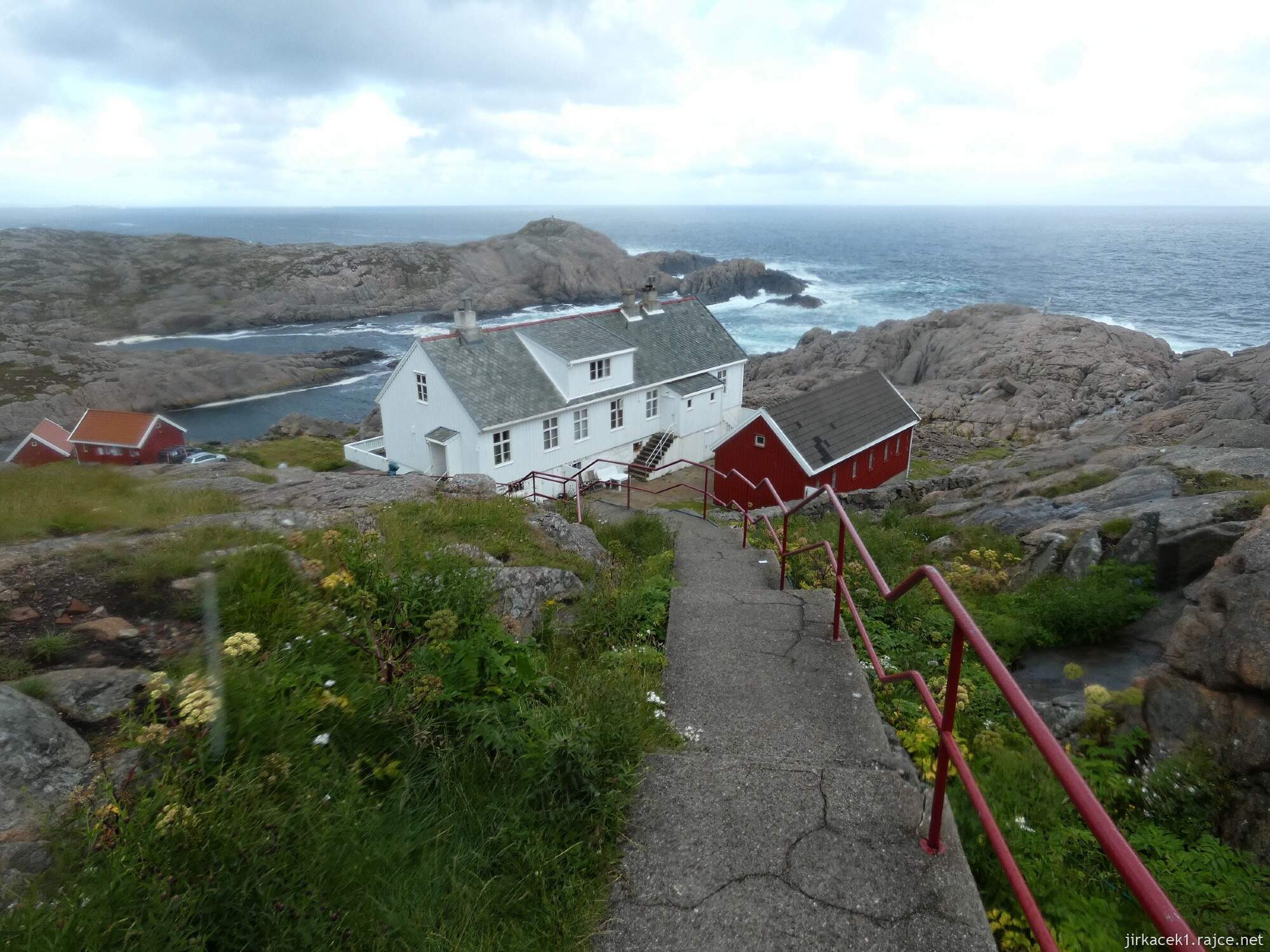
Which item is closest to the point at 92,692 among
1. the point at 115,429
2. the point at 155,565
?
the point at 155,565

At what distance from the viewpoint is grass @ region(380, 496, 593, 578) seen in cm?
778

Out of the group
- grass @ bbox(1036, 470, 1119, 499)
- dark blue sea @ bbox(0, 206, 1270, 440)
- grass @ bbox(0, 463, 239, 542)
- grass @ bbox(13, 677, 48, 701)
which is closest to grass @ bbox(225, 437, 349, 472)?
dark blue sea @ bbox(0, 206, 1270, 440)

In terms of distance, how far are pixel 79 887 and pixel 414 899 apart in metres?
1.16

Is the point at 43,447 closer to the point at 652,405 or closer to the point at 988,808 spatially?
the point at 652,405

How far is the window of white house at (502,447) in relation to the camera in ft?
81.7

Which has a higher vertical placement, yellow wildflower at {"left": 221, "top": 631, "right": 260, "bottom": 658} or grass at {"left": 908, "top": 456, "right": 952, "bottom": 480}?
yellow wildflower at {"left": 221, "top": 631, "right": 260, "bottom": 658}

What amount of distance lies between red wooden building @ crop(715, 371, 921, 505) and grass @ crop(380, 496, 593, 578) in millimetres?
12279

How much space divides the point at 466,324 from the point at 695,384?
35.3 ft

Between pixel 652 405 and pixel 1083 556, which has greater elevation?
pixel 1083 556

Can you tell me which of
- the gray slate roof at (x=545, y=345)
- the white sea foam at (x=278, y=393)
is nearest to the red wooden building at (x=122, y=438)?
the gray slate roof at (x=545, y=345)

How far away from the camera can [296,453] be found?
116 feet

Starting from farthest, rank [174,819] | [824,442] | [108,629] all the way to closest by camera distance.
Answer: [824,442]
[108,629]
[174,819]

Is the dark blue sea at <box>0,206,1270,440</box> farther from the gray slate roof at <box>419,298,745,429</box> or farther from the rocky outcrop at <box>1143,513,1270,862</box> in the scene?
the rocky outcrop at <box>1143,513,1270,862</box>

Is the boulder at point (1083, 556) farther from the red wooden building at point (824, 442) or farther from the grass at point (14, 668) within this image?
the red wooden building at point (824, 442)
